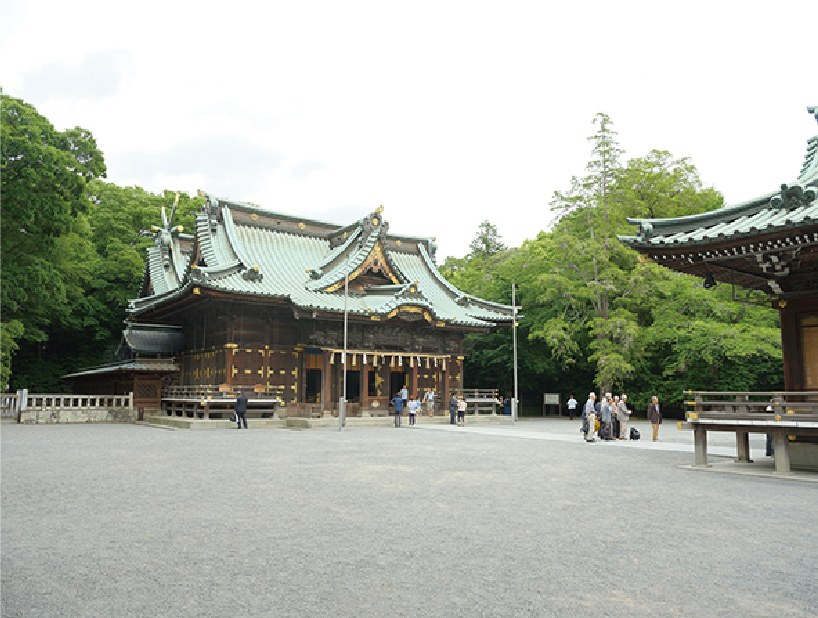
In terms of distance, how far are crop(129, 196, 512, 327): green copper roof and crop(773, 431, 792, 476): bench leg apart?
20282 mm

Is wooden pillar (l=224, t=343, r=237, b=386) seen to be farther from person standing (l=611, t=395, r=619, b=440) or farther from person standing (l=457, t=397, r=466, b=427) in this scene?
person standing (l=611, t=395, r=619, b=440)

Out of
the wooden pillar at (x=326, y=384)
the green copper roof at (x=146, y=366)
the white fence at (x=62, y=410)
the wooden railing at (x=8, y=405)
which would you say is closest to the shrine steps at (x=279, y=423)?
the wooden pillar at (x=326, y=384)

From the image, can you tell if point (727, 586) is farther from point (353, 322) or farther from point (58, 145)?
point (58, 145)

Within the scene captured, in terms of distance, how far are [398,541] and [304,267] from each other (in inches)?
1201

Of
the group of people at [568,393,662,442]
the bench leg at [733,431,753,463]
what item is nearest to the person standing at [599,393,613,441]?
the group of people at [568,393,662,442]

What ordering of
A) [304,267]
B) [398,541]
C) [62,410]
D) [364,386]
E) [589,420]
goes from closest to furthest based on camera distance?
[398,541] < [589,420] < [62,410] < [364,386] < [304,267]

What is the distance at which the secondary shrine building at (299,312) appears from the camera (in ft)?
102

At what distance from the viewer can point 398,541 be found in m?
7.13

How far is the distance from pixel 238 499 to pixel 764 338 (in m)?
31.2

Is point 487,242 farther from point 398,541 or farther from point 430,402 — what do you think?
point 398,541

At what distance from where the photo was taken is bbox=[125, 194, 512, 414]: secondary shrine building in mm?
30953

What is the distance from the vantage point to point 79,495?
9.88m

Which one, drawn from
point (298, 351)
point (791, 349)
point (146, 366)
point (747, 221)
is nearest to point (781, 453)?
point (791, 349)

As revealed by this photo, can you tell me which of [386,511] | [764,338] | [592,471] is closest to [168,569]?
[386,511]
